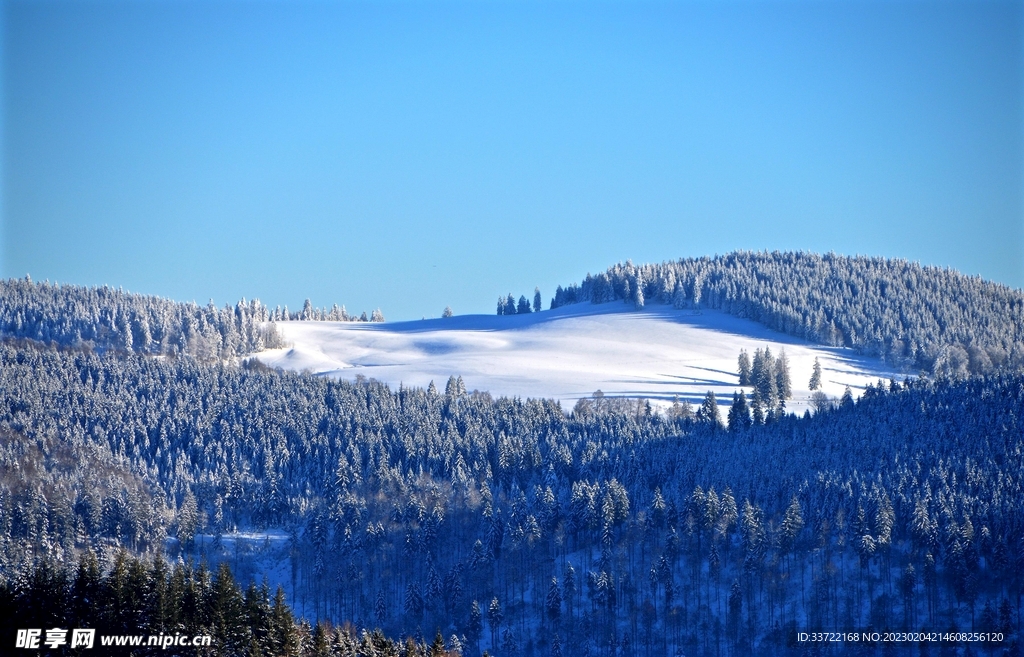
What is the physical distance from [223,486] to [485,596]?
1432 inches

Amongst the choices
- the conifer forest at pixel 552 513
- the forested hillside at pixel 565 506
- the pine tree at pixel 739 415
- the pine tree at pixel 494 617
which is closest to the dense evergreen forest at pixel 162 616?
the conifer forest at pixel 552 513

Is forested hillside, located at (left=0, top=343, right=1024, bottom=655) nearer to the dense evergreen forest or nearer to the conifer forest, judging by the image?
the conifer forest

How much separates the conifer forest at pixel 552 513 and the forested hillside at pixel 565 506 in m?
0.29

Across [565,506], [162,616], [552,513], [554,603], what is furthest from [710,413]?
[162,616]

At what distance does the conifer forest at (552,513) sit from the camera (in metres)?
115

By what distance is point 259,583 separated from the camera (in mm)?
135500

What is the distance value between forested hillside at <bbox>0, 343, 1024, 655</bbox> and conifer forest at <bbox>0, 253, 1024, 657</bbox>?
288 millimetres

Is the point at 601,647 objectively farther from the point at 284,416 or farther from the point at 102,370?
the point at 102,370

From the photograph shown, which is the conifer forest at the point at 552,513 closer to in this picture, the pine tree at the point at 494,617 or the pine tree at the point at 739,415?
the pine tree at the point at 494,617

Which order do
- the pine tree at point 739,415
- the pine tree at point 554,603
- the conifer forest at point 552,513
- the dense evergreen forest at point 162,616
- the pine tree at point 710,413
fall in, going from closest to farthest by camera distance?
1. the dense evergreen forest at point 162,616
2. the conifer forest at point 552,513
3. the pine tree at point 554,603
4. the pine tree at point 739,415
5. the pine tree at point 710,413

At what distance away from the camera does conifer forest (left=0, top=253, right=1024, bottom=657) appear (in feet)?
379

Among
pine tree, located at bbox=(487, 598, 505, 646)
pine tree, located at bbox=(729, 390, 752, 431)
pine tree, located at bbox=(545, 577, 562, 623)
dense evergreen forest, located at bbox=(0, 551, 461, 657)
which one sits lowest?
pine tree, located at bbox=(487, 598, 505, 646)

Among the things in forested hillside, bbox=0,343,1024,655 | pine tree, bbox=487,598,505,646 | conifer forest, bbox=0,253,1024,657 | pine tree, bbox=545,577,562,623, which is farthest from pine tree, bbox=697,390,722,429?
pine tree, bbox=487,598,505,646

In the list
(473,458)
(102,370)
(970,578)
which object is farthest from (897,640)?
(102,370)
